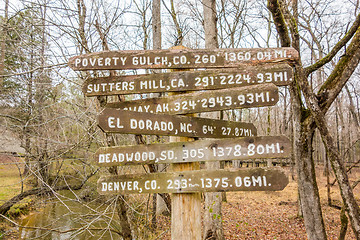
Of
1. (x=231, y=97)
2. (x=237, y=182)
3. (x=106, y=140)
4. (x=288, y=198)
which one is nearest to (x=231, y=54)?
(x=231, y=97)

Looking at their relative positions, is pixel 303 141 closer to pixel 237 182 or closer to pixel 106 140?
pixel 237 182

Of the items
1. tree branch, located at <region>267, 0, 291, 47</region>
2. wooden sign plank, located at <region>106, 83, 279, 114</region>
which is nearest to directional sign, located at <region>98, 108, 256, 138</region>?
wooden sign plank, located at <region>106, 83, 279, 114</region>

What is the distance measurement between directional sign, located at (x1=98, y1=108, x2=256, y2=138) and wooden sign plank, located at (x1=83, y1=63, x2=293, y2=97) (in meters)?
0.33

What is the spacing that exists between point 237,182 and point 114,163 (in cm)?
112

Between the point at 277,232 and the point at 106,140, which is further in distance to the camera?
the point at 277,232

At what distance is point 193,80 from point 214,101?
1.01 ft

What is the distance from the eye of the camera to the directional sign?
2.01 meters

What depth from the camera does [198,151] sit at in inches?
85.4

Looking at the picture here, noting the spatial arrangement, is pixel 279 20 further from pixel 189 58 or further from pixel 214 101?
pixel 214 101

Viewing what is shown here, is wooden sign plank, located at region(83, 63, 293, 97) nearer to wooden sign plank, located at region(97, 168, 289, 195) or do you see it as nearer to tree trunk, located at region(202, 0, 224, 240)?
wooden sign plank, located at region(97, 168, 289, 195)

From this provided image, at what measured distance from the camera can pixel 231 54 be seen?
7.72 feet

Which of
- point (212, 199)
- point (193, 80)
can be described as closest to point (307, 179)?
point (212, 199)

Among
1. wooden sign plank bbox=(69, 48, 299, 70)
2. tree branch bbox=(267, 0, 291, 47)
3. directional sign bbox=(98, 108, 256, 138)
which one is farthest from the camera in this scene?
tree branch bbox=(267, 0, 291, 47)

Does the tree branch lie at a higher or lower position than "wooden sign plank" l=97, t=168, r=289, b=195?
higher
